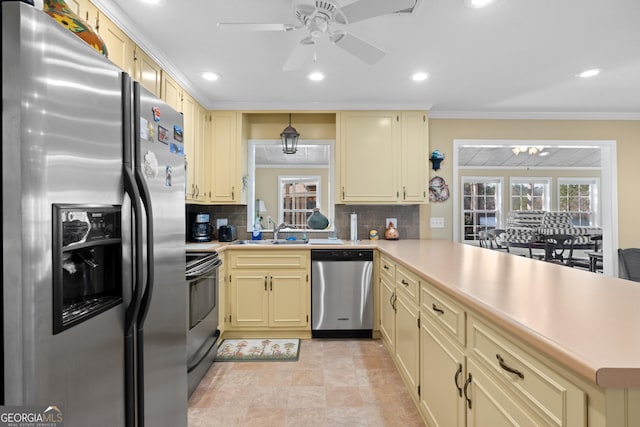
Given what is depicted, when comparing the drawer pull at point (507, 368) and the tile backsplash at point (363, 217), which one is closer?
the drawer pull at point (507, 368)

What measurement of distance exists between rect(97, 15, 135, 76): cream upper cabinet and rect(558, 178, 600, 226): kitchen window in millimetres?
9209

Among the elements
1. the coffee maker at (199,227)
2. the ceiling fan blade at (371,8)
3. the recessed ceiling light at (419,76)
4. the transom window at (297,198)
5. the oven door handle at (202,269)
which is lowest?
the oven door handle at (202,269)

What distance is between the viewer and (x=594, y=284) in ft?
4.65

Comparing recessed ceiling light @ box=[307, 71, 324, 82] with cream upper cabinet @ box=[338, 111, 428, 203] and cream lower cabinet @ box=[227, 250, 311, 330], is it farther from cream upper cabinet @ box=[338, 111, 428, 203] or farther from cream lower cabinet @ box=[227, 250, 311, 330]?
cream lower cabinet @ box=[227, 250, 311, 330]

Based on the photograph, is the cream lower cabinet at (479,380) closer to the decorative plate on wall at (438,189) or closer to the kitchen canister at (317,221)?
the kitchen canister at (317,221)

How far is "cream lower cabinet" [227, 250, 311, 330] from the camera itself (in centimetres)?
317

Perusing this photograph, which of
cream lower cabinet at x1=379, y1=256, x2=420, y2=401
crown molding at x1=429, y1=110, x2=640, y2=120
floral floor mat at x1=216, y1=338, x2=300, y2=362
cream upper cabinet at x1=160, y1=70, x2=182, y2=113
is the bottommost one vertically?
floral floor mat at x1=216, y1=338, x2=300, y2=362

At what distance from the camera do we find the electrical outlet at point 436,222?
3.84m

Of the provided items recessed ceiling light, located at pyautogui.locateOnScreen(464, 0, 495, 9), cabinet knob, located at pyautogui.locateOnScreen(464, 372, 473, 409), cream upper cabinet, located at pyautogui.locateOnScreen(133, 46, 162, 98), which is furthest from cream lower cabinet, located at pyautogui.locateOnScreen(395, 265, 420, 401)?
cream upper cabinet, located at pyautogui.locateOnScreen(133, 46, 162, 98)

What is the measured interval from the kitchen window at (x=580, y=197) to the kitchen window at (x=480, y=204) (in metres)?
1.60

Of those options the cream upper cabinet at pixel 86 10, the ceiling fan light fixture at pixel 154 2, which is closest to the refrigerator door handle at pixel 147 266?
the cream upper cabinet at pixel 86 10

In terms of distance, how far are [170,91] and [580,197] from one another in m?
9.37

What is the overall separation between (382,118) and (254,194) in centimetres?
169

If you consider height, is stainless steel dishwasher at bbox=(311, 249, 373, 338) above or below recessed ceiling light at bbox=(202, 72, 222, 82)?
below
